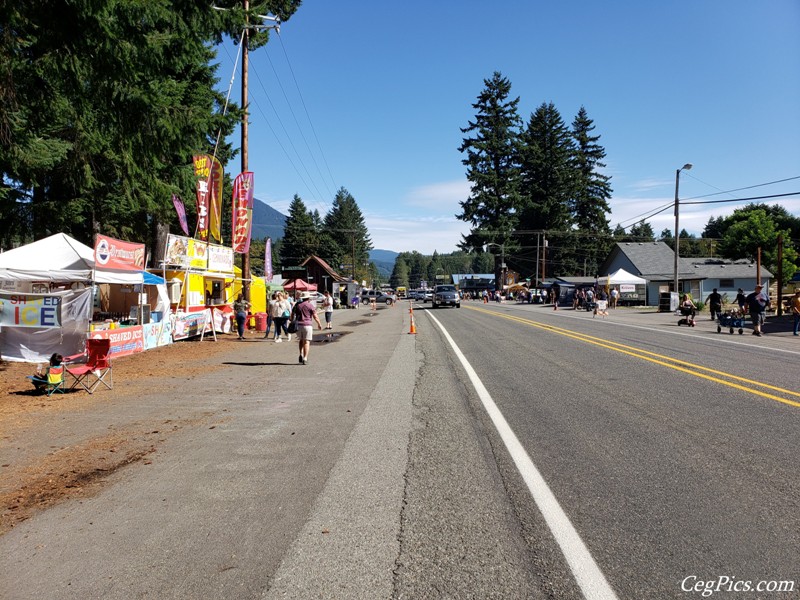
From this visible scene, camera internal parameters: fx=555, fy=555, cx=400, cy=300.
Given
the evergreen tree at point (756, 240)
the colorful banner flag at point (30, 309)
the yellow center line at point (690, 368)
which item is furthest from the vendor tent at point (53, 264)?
the evergreen tree at point (756, 240)

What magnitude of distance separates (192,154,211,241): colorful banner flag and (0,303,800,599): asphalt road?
1399cm

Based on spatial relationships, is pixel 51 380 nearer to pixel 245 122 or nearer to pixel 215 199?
pixel 215 199

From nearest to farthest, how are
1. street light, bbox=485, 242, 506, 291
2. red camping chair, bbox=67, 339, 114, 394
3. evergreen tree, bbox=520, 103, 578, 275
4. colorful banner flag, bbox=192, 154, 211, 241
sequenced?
red camping chair, bbox=67, 339, 114, 394 < colorful banner flag, bbox=192, 154, 211, 241 < street light, bbox=485, 242, 506, 291 < evergreen tree, bbox=520, 103, 578, 275

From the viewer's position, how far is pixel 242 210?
24.7 metres

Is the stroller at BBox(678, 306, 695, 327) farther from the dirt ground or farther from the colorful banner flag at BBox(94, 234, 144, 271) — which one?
the dirt ground

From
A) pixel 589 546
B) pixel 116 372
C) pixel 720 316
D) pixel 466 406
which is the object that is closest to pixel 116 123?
pixel 116 372

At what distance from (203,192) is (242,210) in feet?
9.93

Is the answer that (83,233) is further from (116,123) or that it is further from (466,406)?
(466,406)

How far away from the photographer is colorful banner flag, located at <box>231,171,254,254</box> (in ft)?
79.7

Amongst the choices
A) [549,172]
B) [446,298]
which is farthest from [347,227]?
[446,298]

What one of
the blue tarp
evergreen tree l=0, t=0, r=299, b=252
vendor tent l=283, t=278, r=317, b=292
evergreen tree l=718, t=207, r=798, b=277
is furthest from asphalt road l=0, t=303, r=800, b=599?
evergreen tree l=718, t=207, r=798, b=277

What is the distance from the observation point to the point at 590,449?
573cm

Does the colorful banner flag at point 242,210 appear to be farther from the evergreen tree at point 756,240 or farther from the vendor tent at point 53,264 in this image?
the evergreen tree at point 756,240

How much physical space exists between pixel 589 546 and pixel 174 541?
283 cm
